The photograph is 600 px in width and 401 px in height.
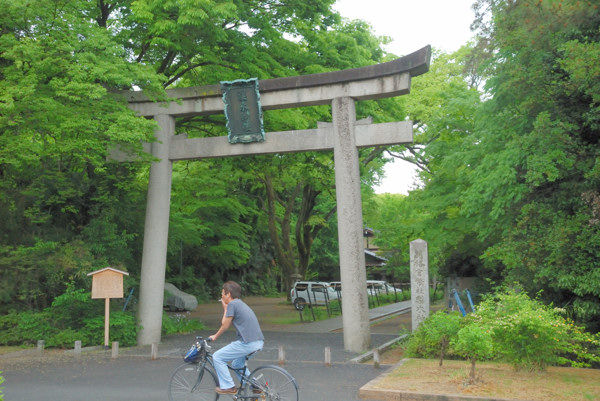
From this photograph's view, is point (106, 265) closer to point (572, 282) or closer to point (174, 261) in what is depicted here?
point (572, 282)

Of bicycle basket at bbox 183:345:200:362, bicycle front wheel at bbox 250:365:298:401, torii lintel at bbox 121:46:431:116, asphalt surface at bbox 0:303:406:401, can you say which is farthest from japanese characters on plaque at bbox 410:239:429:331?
bicycle basket at bbox 183:345:200:362

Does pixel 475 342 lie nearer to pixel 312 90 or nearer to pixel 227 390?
pixel 227 390

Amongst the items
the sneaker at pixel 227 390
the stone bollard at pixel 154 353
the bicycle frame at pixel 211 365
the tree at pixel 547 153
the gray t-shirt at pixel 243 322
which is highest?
the tree at pixel 547 153

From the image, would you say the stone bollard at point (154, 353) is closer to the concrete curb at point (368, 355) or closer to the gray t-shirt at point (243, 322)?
the concrete curb at point (368, 355)

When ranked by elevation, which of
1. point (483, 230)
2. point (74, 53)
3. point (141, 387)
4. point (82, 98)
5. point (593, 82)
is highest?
point (74, 53)

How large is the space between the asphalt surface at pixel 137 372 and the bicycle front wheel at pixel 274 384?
1.64m

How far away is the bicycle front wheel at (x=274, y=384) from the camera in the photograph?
657 cm

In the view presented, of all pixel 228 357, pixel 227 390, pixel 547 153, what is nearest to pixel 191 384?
pixel 227 390

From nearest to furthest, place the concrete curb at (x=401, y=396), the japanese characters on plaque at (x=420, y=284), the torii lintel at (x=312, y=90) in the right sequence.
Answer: the concrete curb at (x=401, y=396) < the torii lintel at (x=312, y=90) < the japanese characters on plaque at (x=420, y=284)

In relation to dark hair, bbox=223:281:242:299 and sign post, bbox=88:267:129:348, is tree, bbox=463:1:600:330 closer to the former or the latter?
dark hair, bbox=223:281:242:299

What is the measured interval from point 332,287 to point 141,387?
23569mm

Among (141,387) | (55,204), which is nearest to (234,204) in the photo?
(55,204)

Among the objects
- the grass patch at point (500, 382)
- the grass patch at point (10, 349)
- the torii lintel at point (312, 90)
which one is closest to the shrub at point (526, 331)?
the grass patch at point (500, 382)

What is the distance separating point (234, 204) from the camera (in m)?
28.6
